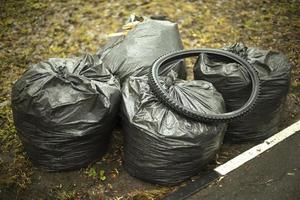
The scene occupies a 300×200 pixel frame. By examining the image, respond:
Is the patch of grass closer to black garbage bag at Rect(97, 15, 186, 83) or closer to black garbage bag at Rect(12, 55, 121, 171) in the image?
black garbage bag at Rect(12, 55, 121, 171)

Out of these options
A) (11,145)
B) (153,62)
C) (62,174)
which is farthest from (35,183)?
(153,62)

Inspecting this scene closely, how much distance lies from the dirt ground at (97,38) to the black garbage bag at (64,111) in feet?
0.64

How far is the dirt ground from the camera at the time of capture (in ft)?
10.2

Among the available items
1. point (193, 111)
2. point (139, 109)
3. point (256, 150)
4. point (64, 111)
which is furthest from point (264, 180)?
point (64, 111)

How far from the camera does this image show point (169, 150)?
2.84 meters

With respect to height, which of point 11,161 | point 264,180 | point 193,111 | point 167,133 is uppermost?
point 193,111

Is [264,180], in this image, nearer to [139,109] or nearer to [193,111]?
[193,111]

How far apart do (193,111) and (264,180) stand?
92 centimetres

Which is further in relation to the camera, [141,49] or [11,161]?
[141,49]

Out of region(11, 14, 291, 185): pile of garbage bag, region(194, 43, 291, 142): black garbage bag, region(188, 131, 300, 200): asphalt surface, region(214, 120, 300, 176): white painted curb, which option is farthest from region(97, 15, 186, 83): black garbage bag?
region(188, 131, 300, 200): asphalt surface

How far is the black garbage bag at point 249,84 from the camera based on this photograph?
320cm

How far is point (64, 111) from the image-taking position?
2867 millimetres

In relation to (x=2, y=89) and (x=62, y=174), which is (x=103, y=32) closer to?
(x=2, y=89)

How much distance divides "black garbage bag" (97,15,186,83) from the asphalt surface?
1101mm
